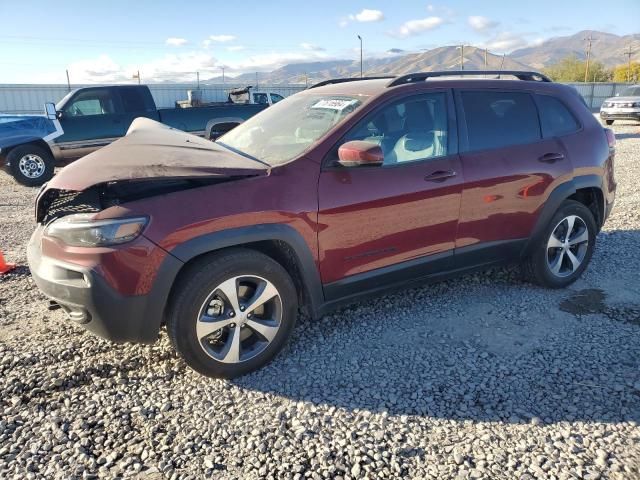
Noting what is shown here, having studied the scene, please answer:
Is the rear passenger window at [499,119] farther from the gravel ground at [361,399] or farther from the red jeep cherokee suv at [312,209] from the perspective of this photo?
the gravel ground at [361,399]

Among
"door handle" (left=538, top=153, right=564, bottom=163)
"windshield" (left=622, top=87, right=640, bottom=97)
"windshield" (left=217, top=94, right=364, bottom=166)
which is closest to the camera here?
"windshield" (left=217, top=94, right=364, bottom=166)

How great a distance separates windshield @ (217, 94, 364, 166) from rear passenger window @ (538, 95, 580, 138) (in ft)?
5.75

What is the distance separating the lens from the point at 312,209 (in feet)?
10.2

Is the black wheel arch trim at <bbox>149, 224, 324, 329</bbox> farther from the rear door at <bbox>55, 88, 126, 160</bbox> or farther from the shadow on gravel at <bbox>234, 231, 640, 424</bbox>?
the rear door at <bbox>55, 88, 126, 160</bbox>

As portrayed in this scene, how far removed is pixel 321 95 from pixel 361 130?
73cm

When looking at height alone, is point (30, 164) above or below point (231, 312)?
above

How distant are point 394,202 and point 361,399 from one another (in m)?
1.29

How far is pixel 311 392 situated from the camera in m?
2.96

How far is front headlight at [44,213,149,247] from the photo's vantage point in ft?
8.71

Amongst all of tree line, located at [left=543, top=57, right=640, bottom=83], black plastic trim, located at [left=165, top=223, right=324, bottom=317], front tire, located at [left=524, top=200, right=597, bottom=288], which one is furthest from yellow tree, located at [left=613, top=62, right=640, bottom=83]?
black plastic trim, located at [left=165, top=223, right=324, bottom=317]

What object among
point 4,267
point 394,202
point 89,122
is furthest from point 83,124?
point 394,202

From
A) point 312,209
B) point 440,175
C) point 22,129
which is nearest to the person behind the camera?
point 312,209

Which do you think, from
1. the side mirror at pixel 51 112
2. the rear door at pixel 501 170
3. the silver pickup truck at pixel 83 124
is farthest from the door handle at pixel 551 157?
the side mirror at pixel 51 112

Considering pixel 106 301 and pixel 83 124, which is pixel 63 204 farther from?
pixel 83 124
